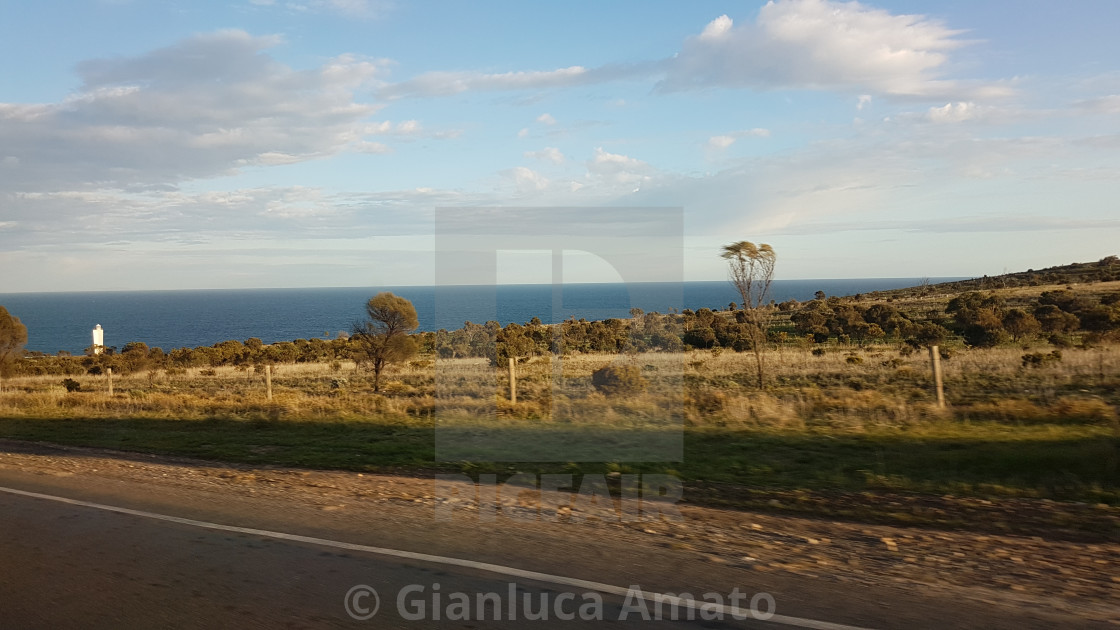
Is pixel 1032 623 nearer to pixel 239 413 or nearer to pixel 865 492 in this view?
pixel 865 492

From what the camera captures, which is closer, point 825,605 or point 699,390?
point 825,605

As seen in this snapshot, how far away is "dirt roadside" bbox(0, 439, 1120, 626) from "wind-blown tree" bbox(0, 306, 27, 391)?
28378 mm

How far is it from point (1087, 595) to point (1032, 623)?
0.91 metres

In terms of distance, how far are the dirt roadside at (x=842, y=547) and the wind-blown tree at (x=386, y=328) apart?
Result: 15.4 meters

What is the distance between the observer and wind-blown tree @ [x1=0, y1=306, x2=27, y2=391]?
30.9m

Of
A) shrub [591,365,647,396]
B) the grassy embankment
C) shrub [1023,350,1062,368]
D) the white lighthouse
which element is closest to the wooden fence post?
the grassy embankment

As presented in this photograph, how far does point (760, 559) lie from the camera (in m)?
5.91

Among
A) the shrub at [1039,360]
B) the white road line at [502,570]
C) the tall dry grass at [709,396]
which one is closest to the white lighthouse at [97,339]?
the tall dry grass at [709,396]

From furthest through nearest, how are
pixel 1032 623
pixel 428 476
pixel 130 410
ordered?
pixel 130 410, pixel 428 476, pixel 1032 623

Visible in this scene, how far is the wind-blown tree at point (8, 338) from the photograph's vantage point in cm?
3091

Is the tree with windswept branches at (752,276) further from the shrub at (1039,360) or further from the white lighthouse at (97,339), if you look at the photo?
the white lighthouse at (97,339)

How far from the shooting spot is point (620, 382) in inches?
757

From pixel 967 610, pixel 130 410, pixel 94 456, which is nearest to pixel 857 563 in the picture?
pixel 967 610

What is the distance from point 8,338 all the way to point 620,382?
94.1 feet
